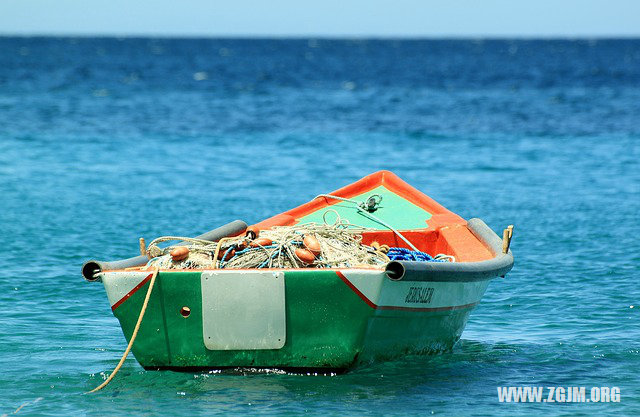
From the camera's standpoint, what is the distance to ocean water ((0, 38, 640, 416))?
7.10m

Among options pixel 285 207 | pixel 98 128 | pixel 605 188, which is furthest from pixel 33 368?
pixel 98 128

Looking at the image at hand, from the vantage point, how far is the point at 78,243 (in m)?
13.0

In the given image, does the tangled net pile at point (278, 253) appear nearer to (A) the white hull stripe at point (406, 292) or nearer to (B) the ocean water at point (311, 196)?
(A) the white hull stripe at point (406, 292)

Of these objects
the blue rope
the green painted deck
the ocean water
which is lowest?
the ocean water

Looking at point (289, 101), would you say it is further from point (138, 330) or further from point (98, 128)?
point (138, 330)

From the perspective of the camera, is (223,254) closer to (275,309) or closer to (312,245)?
(312,245)

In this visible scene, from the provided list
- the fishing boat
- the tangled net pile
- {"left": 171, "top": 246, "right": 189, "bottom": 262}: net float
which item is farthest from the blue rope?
{"left": 171, "top": 246, "right": 189, "bottom": 262}: net float

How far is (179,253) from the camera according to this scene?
282 inches

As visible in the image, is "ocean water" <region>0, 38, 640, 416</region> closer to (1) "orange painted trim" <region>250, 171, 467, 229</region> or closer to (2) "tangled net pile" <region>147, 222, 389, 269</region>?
(2) "tangled net pile" <region>147, 222, 389, 269</region>

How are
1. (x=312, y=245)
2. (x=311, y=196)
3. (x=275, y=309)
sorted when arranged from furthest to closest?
(x=311, y=196) → (x=312, y=245) → (x=275, y=309)

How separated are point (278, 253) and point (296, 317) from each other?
515 millimetres

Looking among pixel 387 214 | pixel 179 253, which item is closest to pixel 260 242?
pixel 179 253

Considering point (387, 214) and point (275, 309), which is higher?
point (275, 309)

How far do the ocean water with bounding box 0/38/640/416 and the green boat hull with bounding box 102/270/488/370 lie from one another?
0.22 meters
